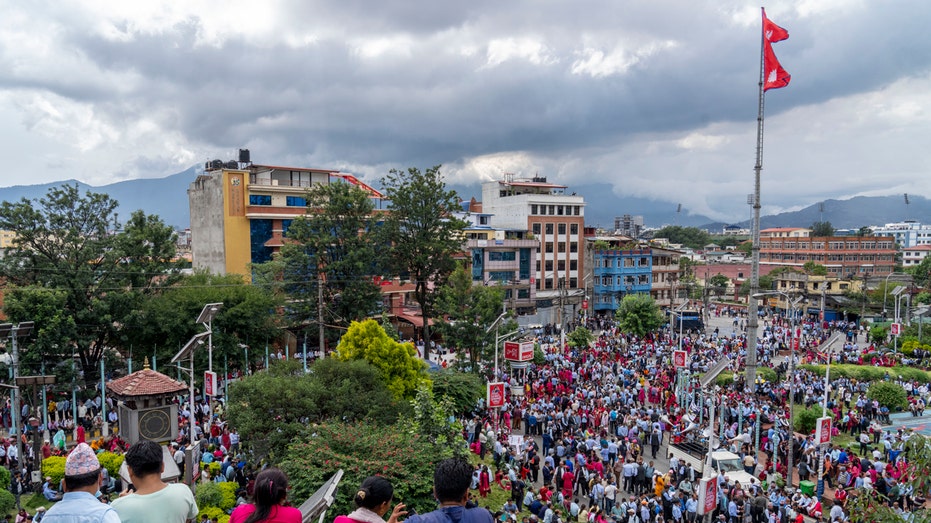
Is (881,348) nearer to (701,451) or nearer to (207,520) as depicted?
(701,451)

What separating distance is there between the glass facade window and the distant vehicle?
31920 mm

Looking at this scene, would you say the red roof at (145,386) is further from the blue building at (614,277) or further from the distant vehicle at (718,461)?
the blue building at (614,277)

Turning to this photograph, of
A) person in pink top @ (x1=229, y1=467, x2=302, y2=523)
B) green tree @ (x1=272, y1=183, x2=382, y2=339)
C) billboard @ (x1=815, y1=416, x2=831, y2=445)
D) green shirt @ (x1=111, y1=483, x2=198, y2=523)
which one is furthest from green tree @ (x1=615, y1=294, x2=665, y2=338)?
green shirt @ (x1=111, y1=483, x2=198, y2=523)

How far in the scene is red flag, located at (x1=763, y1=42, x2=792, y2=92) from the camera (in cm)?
2532

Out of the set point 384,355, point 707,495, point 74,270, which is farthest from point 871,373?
point 74,270

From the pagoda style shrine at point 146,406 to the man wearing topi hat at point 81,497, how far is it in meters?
11.8

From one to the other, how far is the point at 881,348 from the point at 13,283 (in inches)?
1892

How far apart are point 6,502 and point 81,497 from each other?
43.8 feet

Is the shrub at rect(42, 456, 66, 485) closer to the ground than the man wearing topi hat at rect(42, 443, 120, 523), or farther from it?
closer to the ground

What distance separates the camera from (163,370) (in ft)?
90.9

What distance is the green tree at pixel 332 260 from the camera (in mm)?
33062

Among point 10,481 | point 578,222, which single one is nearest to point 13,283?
point 10,481

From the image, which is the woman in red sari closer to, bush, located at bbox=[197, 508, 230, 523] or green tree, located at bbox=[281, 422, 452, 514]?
green tree, located at bbox=[281, 422, 452, 514]

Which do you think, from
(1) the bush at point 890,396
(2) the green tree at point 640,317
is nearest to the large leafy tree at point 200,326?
(2) the green tree at point 640,317
